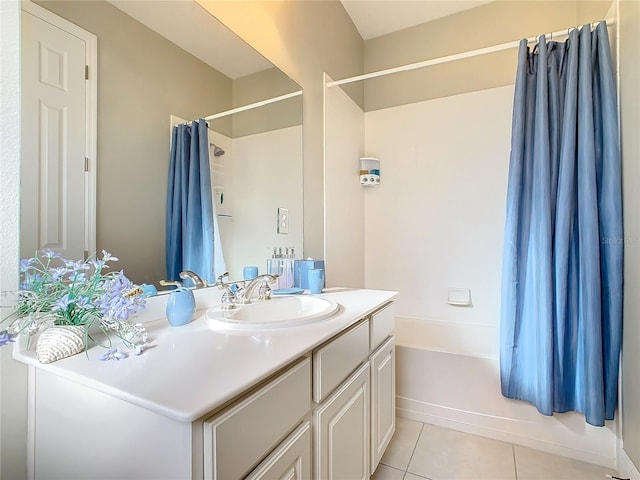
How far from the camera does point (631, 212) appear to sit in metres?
1.41

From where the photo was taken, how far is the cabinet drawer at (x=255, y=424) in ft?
1.91

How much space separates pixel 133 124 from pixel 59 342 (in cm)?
65

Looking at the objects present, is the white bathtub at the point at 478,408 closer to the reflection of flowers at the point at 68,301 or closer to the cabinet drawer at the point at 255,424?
the cabinet drawer at the point at 255,424

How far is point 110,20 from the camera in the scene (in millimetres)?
927

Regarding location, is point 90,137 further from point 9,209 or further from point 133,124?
point 9,209

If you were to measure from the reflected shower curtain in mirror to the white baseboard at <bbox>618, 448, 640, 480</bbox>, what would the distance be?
6.52 ft

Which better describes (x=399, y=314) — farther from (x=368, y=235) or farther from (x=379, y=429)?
(x=379, y=429)

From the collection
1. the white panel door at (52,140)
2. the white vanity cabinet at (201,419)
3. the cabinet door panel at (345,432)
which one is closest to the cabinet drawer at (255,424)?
the white vanity cabinet at (201,419)

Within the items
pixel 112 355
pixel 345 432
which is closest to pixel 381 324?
pixel 345 432

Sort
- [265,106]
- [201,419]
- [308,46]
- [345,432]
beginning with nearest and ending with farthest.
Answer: [201,419] < [345,432] < [265,106] < [308,46]

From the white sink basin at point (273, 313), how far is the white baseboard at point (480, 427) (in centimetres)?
109

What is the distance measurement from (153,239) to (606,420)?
218 cm

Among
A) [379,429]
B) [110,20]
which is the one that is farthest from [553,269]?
[110,20]

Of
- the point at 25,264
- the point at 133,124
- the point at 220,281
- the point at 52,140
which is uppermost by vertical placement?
the point at 133,124
